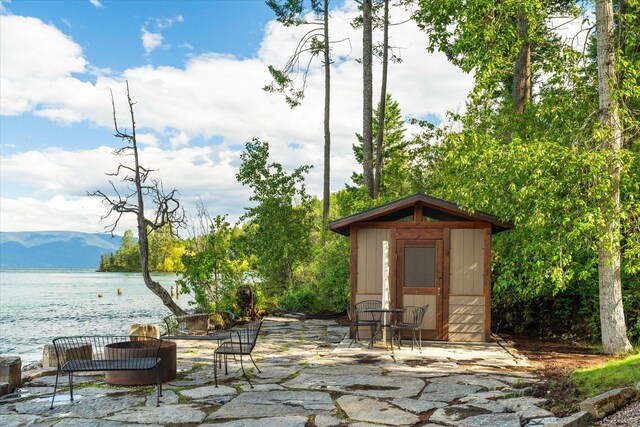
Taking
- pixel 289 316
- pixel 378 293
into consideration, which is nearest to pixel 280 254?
pixel 289 316

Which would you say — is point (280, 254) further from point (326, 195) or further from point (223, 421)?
point (223, 421)

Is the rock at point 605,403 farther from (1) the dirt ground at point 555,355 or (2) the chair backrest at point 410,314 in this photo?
(2) the chair backrest at point 410,314

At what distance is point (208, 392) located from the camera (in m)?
6.73

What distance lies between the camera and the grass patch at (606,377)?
6.24 m

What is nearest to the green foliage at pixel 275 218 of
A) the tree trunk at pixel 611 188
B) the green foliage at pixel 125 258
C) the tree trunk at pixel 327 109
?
the tree trunk at pixel 327 109

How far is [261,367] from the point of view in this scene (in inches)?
325

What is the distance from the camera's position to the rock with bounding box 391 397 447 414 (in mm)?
5932

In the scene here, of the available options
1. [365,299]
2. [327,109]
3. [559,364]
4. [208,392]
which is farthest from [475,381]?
[327,109]

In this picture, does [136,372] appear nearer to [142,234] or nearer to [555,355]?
[555,355]

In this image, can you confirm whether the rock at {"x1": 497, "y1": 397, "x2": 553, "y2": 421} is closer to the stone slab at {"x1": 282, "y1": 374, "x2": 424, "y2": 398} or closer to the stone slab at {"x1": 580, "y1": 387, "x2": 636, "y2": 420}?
the stone slab at {"x1": 580, "y1": 387, "x2": 636, "y2": 420}

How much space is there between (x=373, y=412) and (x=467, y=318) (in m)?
5.36

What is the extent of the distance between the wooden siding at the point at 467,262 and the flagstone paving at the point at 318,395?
1519mm

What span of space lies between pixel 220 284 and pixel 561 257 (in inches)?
321

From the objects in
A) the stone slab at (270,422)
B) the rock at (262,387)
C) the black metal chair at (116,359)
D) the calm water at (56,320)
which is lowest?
the calm water at (56,320)
